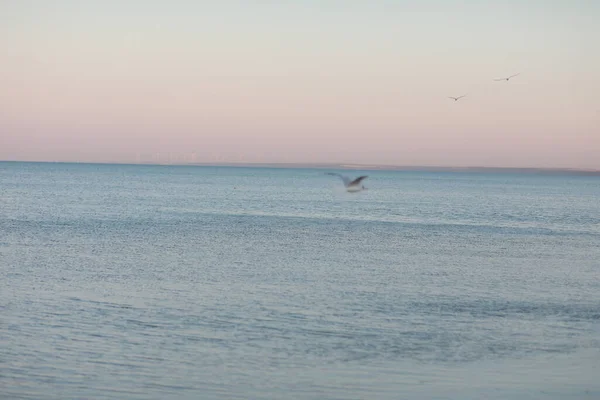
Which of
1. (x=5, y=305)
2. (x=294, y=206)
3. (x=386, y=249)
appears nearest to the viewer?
(x=5, y=305)

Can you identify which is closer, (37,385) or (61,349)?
(37,385)

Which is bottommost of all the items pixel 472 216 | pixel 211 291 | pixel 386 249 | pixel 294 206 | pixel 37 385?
pixel 37 385

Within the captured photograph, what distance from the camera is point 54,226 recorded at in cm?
5038

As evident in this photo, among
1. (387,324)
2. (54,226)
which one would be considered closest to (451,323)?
(387,324)

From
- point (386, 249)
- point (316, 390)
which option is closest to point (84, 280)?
point (316, 390)

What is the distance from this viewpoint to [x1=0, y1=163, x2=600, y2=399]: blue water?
17.4 meters

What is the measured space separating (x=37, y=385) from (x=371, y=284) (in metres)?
15.3

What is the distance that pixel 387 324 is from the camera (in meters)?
22.8

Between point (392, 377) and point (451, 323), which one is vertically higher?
point (451, 323)

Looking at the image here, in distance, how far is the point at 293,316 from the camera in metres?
23.6

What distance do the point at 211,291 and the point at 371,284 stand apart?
580 cm

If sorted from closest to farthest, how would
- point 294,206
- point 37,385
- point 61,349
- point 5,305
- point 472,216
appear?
1. point 37,385
2. point 61,349
3. point 5,305
4. point 472,216
5. point 294,206

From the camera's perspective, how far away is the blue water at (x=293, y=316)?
1741 cm

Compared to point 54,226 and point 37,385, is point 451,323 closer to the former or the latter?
point 37,385
